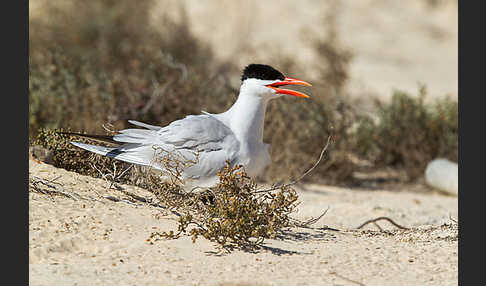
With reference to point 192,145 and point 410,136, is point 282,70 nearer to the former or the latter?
point 410,136

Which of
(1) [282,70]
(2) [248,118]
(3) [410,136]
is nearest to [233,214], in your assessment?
(2) [248,118]

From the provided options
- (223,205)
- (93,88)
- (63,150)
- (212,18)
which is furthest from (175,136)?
(212,18)

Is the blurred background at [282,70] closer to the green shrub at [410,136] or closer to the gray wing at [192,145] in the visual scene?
the green shrub at [410,136]

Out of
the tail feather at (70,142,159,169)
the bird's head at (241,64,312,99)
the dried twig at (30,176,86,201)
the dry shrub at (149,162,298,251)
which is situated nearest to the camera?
the dry shrub at (149,162,298,251)

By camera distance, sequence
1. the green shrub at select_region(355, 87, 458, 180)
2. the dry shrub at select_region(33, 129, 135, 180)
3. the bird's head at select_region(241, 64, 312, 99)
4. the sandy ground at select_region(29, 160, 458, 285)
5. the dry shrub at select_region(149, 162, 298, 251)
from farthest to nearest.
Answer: the green shrub at select_region(355, 87, 458, 180), the dry shrub at select_region(33, 129, 135, 180), the bird's head at select_region(241, 64, 312, 99), the dry shrub at select_region(149, 162, 298, 251), the sandy ground at select_region(29, 160, 458, 285)

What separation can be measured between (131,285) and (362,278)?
116cm

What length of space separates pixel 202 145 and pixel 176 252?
36.7 inches

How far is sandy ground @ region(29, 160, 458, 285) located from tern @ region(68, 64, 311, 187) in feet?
0.97

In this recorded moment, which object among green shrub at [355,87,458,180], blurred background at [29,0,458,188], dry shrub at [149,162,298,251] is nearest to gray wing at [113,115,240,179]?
dry shrub at [149,162,298,251]

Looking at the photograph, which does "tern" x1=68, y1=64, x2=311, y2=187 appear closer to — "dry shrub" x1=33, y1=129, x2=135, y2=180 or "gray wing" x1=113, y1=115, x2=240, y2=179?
"gray wing" x1=113, y1=115, x2=240, y2=179

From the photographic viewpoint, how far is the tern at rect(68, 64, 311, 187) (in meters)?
4.16

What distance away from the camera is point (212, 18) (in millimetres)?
17078

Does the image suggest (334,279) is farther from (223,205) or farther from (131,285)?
(131,285)

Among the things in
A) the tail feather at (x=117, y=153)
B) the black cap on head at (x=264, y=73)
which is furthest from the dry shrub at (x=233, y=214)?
the black cap on head at (x=264, y=73)
